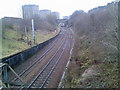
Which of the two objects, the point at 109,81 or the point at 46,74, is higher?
the point at 109,81

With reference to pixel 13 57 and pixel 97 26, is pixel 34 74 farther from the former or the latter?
pixel 97 26

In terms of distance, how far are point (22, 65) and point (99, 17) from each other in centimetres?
2409

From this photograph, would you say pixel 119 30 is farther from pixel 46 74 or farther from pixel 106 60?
pixel 46 74

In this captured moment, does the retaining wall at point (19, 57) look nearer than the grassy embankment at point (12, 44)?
Yes

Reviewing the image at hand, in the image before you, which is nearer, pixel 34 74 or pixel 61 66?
pixel 34 74

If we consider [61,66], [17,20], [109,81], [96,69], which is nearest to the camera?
[109,81]

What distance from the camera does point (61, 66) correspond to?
22141 mm

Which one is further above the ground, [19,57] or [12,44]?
[12,44]

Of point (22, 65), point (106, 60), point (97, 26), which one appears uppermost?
point (97, 26)

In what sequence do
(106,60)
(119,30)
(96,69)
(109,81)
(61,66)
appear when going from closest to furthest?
Answer: (109,81)
(119,30)
(96,69)
(106,60)
(61,66)

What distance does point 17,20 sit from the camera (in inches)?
2323

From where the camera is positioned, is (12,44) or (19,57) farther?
(12,44)

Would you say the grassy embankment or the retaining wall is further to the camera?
the grassy embankment

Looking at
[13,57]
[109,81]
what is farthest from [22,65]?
[109,81]
